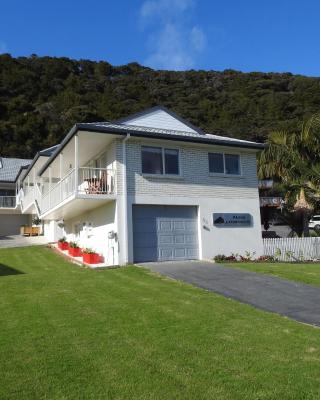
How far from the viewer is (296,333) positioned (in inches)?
278

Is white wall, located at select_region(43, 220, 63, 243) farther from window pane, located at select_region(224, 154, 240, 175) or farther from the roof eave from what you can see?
window pane, located at select_region(224, 154, 240, 175)

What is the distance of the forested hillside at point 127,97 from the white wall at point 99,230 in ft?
115

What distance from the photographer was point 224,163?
19.8 meters

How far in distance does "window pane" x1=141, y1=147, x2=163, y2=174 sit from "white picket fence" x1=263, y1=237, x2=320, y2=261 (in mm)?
6433

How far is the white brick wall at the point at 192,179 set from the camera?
17.5 meters

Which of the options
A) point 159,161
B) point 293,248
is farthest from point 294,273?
point 159,161

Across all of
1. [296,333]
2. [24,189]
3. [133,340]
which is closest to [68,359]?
[133,340]

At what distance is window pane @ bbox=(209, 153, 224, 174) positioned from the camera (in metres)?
19.5

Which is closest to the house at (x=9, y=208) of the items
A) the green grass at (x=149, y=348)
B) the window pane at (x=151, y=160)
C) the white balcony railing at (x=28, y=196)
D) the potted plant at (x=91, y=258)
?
the white balcony railing at (x=28, y=196)

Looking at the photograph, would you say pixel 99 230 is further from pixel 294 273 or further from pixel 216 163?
pixel 294 273

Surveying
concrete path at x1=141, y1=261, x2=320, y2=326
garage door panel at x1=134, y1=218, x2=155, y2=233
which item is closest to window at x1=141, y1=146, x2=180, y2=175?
garage door panel at x1=134, y1=218, x2=155, y2=233

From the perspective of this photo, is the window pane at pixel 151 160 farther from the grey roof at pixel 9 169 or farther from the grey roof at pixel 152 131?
the grey roof at pixel 9 169

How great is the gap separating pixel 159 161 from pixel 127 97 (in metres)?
59.8

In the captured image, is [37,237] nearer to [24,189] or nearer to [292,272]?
[24,189]
